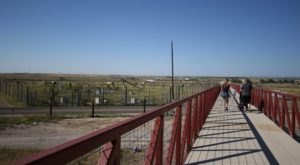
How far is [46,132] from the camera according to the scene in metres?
21.1

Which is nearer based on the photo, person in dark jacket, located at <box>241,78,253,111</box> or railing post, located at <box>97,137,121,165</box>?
railing post, located at <box>97,137,121,165</box>

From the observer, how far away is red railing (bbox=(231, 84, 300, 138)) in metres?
9.62

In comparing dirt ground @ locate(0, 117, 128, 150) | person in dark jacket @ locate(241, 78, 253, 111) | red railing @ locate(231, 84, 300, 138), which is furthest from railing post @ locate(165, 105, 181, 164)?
person in dark jacket @ locate(241, 78, 253, 111)

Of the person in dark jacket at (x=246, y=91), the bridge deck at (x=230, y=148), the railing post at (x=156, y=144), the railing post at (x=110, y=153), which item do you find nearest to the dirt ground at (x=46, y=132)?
the person in dark jacket at (x=246, y=91)

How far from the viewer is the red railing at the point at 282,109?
962 centimetres

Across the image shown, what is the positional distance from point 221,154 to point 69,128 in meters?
16.8

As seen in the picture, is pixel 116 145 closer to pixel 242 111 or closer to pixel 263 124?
pixel 263 124

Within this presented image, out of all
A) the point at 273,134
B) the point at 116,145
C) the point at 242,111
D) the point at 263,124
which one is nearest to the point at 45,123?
the point at 242,111

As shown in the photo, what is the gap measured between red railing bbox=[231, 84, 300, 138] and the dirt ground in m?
9.83

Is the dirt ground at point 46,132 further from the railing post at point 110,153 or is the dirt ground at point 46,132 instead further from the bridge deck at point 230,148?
the railing post at point 110,153

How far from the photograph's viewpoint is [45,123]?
2459 cm

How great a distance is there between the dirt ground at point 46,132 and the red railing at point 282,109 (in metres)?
9.83

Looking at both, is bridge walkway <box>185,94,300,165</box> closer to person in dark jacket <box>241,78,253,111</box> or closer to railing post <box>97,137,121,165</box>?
railing post <box>97,137,121,165</box>

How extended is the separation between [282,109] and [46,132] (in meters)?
14.5
